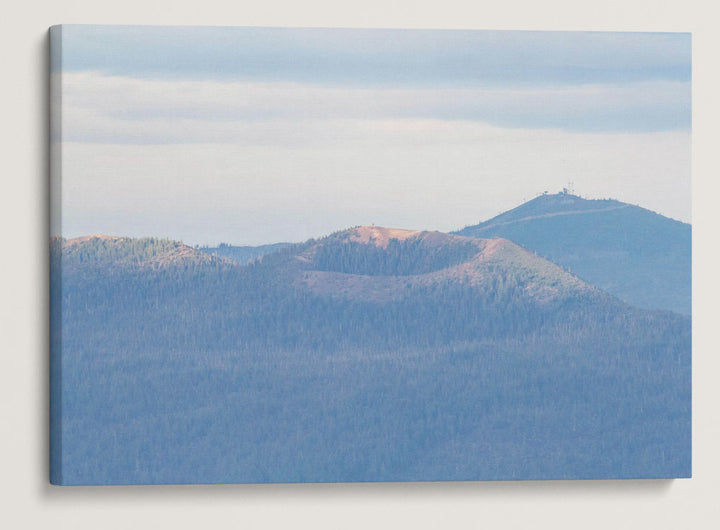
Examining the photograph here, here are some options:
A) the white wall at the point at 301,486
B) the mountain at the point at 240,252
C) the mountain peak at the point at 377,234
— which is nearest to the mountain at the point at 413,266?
the mountain peak at the point at 377,234

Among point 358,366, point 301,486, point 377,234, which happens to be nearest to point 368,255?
point 377,234

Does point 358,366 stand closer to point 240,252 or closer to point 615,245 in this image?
point 240,252

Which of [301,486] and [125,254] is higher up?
[125,254]

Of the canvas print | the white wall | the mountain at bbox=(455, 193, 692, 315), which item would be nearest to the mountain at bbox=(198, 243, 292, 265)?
the canvas print

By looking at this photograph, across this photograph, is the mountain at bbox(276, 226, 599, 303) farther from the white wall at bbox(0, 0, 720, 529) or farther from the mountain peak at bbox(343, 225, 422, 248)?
the white wall at bbox(0, 0, 720, 529)

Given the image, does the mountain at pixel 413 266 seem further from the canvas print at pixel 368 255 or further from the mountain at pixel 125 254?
the mountain at pixel 125 254

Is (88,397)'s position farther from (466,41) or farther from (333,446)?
(466,41)
